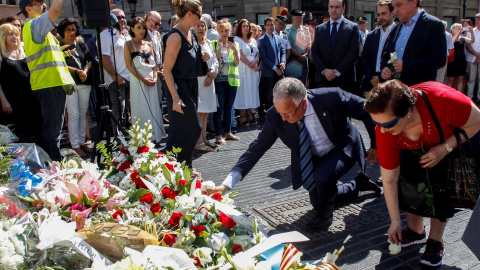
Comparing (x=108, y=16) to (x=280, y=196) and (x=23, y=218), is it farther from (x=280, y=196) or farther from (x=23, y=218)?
(x=23, y=218)

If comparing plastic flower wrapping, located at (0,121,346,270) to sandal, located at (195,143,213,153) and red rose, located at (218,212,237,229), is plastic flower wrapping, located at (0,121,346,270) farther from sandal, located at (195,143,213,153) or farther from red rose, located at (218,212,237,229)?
sandal, located at (195,143,213,153)

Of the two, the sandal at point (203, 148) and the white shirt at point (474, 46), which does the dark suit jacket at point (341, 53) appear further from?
the white shirt at point (474, 46)

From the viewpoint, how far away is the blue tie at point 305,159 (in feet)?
12.0

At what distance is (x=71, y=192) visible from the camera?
219cm

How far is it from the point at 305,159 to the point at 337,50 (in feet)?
10.1

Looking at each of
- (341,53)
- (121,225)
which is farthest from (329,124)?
(341,53)

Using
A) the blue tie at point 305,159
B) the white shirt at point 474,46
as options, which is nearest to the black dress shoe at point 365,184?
the blue tie at point 305,159

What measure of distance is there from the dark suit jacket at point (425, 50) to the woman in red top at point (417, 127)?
1.87 meters

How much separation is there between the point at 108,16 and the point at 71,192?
10.8 feet

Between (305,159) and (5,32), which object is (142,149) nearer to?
(305,159)

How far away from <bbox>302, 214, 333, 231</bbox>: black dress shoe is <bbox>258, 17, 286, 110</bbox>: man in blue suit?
5.35 metres

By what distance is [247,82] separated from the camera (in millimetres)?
8672

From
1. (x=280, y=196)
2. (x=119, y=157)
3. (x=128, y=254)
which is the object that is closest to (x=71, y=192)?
(x=128, y=254)

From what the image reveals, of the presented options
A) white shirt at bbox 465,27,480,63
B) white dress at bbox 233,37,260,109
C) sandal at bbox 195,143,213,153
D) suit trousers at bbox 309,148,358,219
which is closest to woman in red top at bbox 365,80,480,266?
suit trousers at bbox 309,148,358,219
